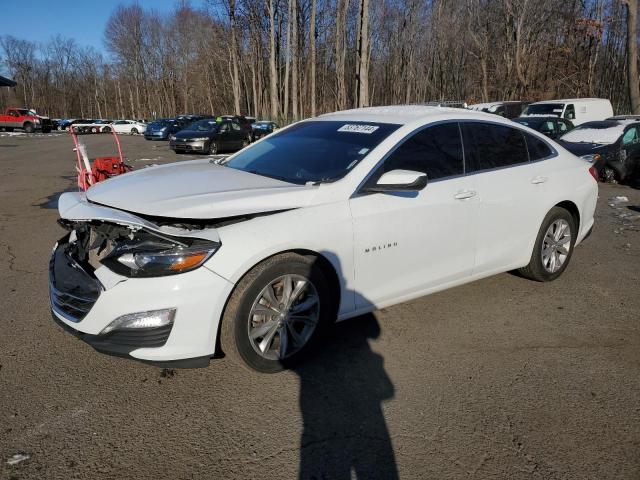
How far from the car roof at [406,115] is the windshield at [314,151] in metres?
0.10

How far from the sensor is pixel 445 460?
2500 mm

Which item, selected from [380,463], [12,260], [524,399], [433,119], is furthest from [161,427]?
[12,260]

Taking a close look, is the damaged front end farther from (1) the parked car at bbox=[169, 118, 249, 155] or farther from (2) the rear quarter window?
(1) the parked car at bbox=[169, 118, 249, 155]

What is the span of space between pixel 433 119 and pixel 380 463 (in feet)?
8.56

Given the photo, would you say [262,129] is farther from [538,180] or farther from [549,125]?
[538,180]

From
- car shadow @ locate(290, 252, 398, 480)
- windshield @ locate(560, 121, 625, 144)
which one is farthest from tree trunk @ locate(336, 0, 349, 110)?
car shadow @ locate(290, 252, 398, 480)

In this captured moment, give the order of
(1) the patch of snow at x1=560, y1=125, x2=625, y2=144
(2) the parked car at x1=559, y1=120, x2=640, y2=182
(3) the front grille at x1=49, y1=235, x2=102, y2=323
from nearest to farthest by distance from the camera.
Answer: (3) the front grille at x1=49, y1=235, x2=102, y2=323 < (2) the parked car at x1=559, y1=120, x2=640, y2=182 < (1) the patch of snow at x1=560, y1=125, x2=625, y2=144

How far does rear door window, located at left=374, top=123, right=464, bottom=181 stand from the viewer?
3662 mm

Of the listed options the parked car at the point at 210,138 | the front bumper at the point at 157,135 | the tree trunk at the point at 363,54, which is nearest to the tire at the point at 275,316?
the parked car at the point at 210,138

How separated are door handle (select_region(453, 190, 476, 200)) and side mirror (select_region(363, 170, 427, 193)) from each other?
0.62m

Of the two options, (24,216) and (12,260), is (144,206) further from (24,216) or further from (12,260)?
(24,216)

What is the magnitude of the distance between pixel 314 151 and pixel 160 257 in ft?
5.43

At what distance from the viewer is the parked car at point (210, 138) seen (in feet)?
67.5

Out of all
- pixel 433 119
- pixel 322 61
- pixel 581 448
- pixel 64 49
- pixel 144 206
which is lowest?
pixel 581 448
